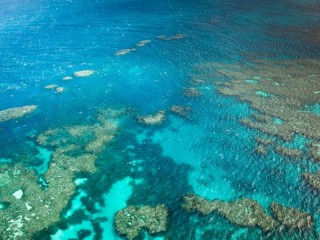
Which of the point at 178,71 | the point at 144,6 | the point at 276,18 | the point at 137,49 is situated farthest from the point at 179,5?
the point at 178,71

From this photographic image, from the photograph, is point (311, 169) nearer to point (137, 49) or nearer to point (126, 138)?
point (126, 138)

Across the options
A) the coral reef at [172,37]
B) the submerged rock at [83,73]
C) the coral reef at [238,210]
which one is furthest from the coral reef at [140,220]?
the coral reef at [172,37]

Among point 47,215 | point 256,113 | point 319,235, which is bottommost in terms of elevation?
point 47,215

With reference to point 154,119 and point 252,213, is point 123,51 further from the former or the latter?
point 252,213

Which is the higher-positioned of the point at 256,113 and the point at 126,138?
the point at 256,113

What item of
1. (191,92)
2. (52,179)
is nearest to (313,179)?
(191,92)

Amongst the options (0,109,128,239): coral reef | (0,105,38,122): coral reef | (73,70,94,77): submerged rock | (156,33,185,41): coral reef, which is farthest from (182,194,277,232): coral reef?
(156,33,185,41): coral reef
